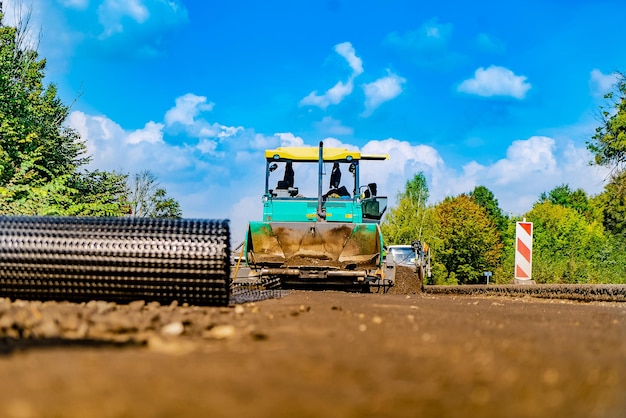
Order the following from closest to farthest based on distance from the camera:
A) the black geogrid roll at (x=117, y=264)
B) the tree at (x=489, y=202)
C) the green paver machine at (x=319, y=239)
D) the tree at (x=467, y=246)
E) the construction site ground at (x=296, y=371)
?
the construction site ground at (x=296, y=371)
the black geogrid roll at (x=117, y=264)
the green paver machine at (x=319, y=239)
the tree at (x=467, y=246)
the tree at (x=489, y=202)

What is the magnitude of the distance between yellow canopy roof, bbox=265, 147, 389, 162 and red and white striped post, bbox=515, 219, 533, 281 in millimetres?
3398

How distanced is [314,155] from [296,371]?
45.9 ft

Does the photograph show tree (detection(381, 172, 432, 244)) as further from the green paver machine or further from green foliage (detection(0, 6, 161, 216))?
the green paver machine

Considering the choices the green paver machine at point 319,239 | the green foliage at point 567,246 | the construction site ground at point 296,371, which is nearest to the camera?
the construction site ground at point 296,371

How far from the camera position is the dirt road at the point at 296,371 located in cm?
188

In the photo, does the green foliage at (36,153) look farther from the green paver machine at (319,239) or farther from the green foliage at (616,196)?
the green foliage at (616,196)

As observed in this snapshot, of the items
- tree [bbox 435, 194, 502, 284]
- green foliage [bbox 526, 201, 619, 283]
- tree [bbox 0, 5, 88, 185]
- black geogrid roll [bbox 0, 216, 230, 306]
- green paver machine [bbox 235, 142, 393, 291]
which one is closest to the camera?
black geogrid roll [bbox 0, 216, 230, 306]

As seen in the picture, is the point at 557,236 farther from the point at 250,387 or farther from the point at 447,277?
the point at 250,387

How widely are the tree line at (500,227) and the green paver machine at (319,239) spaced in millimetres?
19267

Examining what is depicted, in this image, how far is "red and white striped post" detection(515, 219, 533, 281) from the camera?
587 inches

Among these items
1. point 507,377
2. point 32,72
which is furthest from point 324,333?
point 32,72

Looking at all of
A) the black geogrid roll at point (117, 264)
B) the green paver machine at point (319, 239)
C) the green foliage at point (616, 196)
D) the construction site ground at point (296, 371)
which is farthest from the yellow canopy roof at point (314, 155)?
the green foliage at point (616, 196)

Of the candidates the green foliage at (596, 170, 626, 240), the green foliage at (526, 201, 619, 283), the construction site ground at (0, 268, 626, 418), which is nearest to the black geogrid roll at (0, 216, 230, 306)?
the construction site ground at (0, 268, 626, 418)

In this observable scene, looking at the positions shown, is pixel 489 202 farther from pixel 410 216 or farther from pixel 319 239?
pixel 319 239
